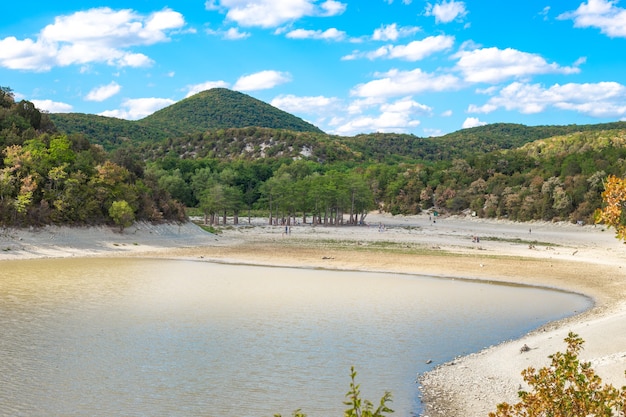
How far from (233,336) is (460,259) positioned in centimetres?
3656

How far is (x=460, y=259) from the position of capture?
56.8 m

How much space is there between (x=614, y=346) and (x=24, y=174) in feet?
199

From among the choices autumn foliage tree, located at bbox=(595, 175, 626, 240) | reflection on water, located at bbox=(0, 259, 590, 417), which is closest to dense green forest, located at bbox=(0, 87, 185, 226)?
reflection on water, located at bbox=(0, 259, 590, 417)

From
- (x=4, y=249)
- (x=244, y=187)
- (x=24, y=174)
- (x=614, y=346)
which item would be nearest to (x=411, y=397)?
(x=614, y=346)

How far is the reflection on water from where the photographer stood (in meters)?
17.2

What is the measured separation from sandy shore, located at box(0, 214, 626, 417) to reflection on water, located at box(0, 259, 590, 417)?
160 centimetres

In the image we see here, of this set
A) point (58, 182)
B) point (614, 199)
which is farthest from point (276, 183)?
point (614, 199)

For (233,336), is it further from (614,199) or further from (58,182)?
(58,182)

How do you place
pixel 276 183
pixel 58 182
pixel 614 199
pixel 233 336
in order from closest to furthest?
1. pixel 614 199
2. pixel 233 336
3. pixel 58 182
4. pixel 276 183

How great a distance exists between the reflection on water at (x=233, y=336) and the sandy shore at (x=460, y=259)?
1603mm

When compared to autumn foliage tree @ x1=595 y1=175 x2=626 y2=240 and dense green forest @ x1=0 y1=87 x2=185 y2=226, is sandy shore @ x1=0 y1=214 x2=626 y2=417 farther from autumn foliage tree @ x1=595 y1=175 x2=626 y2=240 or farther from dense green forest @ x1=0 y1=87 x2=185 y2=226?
autumn foliage tree @ x1=595 y1=175 x2=626 y2=240

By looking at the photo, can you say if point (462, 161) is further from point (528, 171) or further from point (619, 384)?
point (619, 384)

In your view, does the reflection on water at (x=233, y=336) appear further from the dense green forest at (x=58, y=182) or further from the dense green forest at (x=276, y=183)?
the dense green forest at (x=58, y=182)

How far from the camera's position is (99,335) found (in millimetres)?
24672
